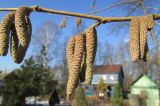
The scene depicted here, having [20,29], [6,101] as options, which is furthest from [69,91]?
[6,101]

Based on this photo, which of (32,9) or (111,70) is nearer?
(32,9)

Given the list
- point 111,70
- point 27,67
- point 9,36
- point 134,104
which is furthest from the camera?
point 111,70

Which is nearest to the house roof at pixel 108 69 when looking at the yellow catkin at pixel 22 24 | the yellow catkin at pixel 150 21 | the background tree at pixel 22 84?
the background tree at pixel 22 84

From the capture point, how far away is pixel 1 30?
3.50ft

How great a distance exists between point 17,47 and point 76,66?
0.19 meters

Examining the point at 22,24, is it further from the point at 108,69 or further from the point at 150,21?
the point at 108,69

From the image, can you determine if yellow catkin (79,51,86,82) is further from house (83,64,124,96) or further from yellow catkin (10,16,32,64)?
house (83,64,124,96)

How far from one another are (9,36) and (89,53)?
8.9 inches

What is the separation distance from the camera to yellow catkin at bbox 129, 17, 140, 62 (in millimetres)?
1058

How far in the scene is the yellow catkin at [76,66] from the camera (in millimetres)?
982

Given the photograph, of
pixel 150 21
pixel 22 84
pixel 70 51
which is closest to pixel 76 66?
pixel 70 51

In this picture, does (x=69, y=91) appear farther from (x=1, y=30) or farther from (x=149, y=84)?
(x=149, y=84)

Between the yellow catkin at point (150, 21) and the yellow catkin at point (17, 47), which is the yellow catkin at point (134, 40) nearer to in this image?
the yellow catkin at point (150, 21)

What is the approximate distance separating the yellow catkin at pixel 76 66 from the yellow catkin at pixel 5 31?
183 mm
